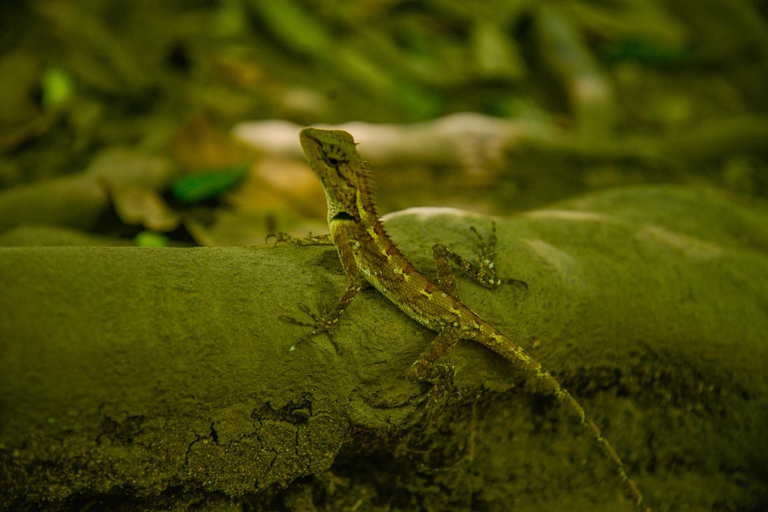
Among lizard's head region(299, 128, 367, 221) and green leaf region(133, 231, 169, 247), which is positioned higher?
lizard's head region(299, 128, 367, 221)

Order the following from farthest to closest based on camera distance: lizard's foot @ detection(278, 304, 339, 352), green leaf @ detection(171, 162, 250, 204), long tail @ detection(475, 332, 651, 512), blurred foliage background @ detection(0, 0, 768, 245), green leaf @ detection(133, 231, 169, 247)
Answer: blurred foliage background @ detection(0, 0, 768, 245)
green leaf @ detection(171, 162, 250, 204)
green leaf @ detection(133, 231, 169, 247)
long tail @ detection(475, 332, 651, 512)
lizard's foot @ detection(278, 304, 339, 352)

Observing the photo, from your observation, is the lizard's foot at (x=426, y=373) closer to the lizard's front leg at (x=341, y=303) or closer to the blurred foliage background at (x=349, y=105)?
the lizard's front leg at (x=341, y=303)

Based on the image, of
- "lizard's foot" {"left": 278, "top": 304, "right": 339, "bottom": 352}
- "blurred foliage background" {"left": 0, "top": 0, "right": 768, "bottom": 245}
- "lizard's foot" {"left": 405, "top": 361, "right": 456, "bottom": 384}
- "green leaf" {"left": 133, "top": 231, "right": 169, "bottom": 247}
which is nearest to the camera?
"lizard's foot" {"left": 278, "top": 304, "right": 339, "bottom": 352}

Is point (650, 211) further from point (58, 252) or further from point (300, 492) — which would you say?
point (58, 252)

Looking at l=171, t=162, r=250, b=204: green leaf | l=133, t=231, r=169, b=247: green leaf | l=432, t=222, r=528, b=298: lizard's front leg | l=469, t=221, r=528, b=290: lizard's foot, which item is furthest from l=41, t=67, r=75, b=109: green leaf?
l=469, t=221, r=528, b=290: lizard's foot

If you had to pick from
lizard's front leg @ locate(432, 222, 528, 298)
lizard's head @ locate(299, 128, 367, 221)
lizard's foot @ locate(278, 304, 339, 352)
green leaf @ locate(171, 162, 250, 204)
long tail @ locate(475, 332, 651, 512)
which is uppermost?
lizard's head @ locate(299, 128, 367, 221)

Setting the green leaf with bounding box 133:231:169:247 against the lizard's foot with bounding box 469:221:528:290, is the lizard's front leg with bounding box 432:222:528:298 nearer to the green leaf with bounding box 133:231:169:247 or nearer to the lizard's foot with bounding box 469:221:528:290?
the lizard's foot with bounding box 469:221:528:290

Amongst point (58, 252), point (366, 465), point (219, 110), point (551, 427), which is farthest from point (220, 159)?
point (551, 427)

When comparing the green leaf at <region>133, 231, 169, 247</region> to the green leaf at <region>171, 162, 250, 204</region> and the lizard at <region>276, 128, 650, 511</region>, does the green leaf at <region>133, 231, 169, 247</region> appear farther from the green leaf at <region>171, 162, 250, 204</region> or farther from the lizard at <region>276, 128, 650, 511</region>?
the lizard at <region>276, 128, 650, 511</region>

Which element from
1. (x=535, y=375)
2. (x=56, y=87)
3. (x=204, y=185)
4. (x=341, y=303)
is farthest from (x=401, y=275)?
(x=56, y=87)

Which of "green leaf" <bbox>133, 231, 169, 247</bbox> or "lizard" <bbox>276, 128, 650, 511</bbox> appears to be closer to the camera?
"lizard" <bbox>276, 128, 650, 511</bbox>
